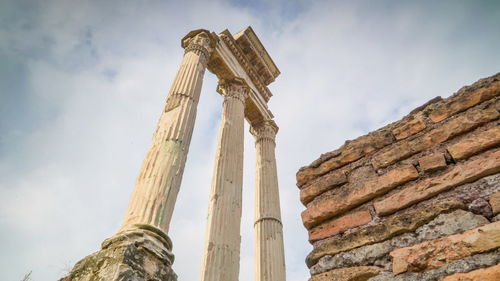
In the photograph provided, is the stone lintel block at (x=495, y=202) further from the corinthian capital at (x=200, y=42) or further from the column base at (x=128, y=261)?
the corinthian capital at (x=200, y=42)

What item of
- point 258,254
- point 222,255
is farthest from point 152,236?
point 258,254

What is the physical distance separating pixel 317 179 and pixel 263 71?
13061 mm

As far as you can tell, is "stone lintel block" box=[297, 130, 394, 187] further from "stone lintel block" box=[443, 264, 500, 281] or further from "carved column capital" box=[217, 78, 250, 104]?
"carved column capital" box=[217, 78, 250, 104]

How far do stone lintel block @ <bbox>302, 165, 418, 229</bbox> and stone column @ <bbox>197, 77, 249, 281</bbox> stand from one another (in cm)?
547

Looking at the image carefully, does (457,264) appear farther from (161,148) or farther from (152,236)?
(161,148)

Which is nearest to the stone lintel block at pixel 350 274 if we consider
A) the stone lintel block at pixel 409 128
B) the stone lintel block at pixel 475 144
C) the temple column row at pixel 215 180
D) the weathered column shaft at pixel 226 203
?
the stone lintel block at pixel 475 144

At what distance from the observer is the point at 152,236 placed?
468 cm

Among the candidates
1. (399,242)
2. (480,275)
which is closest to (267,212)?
(399,242)

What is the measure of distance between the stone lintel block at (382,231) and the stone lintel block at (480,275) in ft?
1.04

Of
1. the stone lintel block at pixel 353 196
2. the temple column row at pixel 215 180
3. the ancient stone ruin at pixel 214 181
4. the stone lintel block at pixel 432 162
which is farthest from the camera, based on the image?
the temple column row at pixel 215 180

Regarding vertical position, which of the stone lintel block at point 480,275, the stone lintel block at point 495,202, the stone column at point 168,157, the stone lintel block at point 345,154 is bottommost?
the stone lintel block at point 480,275

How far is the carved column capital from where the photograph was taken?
12070 mm

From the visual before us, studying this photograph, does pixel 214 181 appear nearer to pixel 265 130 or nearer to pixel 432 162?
pixel 265 130

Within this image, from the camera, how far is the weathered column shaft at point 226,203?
7.25 m
